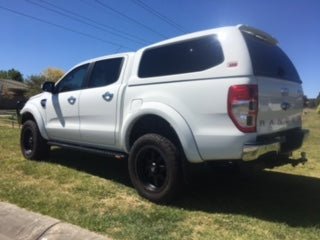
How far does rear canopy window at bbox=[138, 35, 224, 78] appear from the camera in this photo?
15.5 ft

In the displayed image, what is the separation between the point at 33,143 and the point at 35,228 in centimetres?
349

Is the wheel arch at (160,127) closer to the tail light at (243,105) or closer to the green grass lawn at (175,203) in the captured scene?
the tail light at (243,105)

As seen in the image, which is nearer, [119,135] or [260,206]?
[260,206]

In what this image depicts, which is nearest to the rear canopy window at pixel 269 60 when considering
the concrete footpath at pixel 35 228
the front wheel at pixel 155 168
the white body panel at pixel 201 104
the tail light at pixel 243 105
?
the white body panel at pixel 201 104

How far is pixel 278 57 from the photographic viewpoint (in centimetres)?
539

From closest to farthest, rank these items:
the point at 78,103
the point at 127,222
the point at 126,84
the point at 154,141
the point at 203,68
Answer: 1. the point at 127,222
2. the point at 203,68
3. the point at 154,141
4. the point at 126,84
5. the point at 78,103

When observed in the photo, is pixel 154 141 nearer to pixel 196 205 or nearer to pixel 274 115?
pixel 196 205

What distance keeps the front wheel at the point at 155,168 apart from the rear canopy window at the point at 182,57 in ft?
2.79

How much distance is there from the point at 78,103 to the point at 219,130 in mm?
2805

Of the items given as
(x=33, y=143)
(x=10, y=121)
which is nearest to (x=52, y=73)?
(x=10, y=121)

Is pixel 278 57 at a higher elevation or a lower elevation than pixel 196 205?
higher

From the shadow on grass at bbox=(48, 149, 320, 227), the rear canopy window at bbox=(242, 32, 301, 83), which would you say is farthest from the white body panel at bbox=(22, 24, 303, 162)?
the shadow on grass at bbox=(48, 149, 320, 227)

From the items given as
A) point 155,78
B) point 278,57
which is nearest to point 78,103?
point 155,78

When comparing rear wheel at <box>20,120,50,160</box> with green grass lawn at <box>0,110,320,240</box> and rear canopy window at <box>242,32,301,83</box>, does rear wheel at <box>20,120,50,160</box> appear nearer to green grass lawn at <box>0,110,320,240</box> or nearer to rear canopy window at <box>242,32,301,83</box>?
green grass lawn at <box>0,110,320,240</box>
